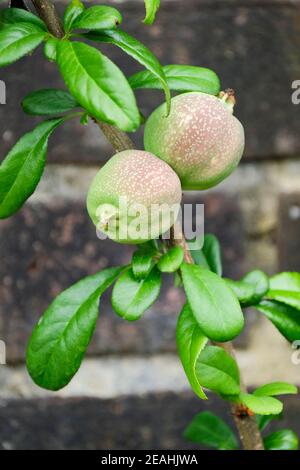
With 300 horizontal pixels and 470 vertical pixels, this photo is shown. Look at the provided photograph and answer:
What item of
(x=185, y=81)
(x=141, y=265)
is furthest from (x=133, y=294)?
(x=185, y=81)

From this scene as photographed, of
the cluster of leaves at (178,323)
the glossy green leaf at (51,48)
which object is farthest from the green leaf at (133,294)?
the glossy green leaf at (51,48)

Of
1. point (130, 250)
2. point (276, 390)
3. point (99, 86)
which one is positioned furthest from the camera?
point (130, 250)

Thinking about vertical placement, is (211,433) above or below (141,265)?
below

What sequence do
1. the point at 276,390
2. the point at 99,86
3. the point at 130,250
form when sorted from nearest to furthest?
the point at 99,86
the point at 276,390
the point at 130,250

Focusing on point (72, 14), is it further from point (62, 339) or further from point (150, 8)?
point (62, 339)

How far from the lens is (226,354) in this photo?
378 millimetres

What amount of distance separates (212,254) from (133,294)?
0.31 ft

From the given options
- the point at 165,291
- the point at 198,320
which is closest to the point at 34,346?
the point at 198,320

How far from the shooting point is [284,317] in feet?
1.30

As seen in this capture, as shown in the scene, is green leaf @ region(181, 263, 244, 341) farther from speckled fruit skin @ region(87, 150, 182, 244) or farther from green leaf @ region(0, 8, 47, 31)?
green leaf @ region(0, 8, 47, 31)

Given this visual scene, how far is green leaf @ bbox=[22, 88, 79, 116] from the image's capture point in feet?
1.19

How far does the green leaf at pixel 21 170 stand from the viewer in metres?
0.35

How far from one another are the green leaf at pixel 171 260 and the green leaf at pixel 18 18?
125mm

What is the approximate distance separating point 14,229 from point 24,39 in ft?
0.82
